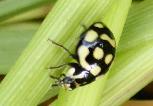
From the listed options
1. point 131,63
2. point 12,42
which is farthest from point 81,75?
point 12,42

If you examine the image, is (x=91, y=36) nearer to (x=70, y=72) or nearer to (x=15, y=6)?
(x=70, y=72)

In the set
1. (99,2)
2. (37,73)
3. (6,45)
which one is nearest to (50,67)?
(37,73)

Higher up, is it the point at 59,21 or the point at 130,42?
the point at 59,21

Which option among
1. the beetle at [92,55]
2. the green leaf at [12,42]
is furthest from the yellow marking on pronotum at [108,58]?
the green leaf at [12,42]

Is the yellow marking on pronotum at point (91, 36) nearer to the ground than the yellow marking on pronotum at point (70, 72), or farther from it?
farther from it

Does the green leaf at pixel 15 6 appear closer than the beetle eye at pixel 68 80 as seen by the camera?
No

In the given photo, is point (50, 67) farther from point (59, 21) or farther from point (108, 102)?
point (108, 102)

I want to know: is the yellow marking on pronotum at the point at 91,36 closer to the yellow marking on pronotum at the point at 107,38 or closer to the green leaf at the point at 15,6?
the yellow marking on pronotum at the point at 107,38
